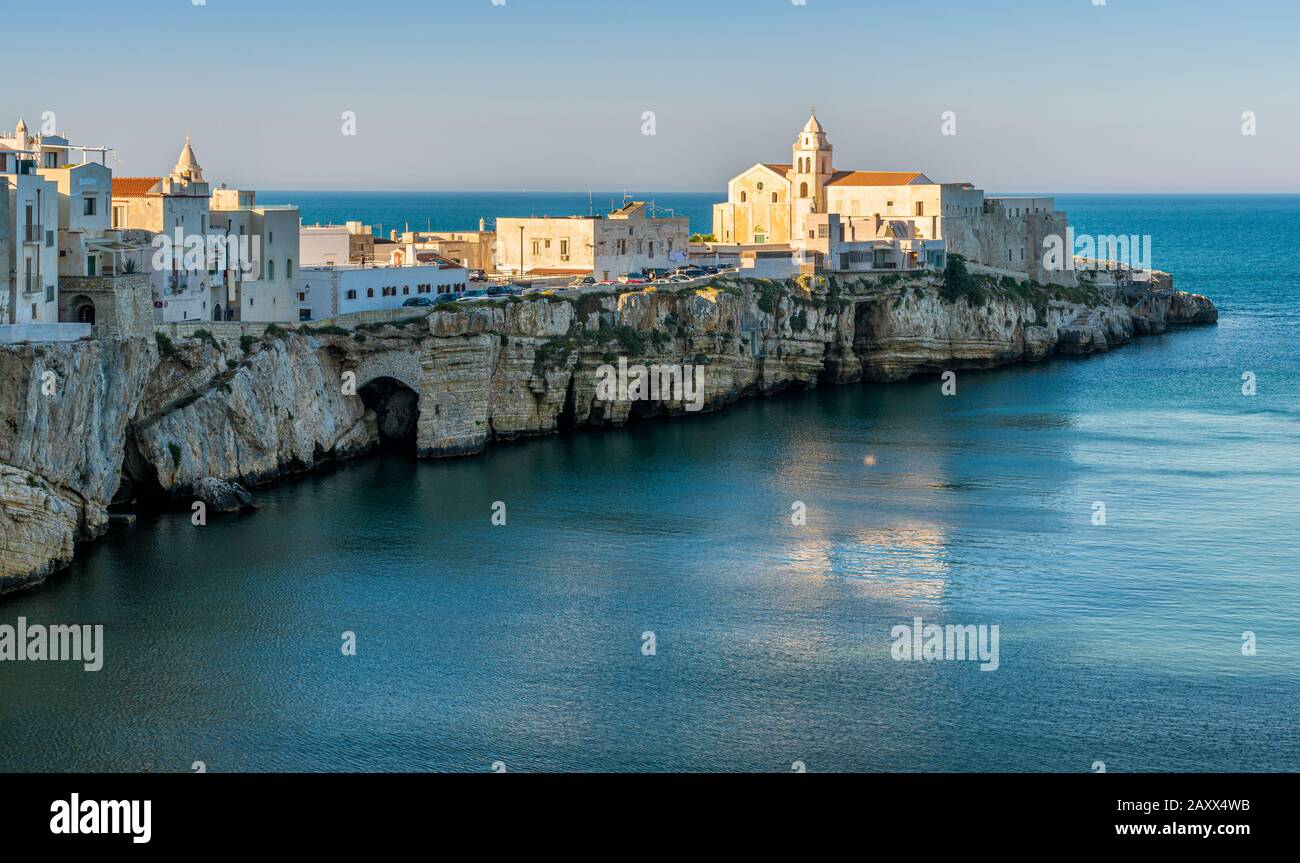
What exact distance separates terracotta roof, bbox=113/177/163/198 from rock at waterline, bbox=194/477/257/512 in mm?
13684

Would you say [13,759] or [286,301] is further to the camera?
[286,301]

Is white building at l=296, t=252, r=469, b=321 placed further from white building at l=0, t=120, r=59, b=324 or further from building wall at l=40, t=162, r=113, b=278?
white building at l=0, t=120, r=59, b=324

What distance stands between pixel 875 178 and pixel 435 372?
1777 inches

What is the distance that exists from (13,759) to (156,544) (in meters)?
16.5

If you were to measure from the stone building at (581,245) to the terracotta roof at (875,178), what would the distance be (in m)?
17.8

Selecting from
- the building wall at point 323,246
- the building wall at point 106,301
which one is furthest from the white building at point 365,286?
the building wall at point 106,301

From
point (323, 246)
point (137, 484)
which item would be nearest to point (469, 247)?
point (323, 246)

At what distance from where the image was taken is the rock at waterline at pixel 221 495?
181 ft

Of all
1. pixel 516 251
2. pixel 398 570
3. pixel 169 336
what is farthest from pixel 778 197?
pixel 398 570

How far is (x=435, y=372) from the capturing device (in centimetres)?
6675

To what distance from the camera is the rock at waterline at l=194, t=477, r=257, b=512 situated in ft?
181

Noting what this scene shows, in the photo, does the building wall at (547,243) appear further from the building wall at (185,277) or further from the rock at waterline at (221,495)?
the rock at waterline at (221,495)
